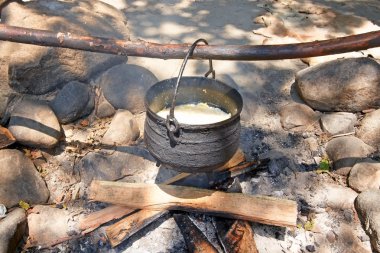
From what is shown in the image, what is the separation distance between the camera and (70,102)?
448 cm

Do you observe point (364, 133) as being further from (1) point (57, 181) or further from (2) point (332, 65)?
(1) point (57, 181)

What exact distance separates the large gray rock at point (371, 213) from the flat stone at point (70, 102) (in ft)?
11.5

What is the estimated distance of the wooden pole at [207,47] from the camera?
247cm

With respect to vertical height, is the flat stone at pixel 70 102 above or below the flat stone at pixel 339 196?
above

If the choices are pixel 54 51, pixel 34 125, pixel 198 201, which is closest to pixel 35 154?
pixel 34 125

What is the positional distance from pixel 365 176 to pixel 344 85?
1.29 metres

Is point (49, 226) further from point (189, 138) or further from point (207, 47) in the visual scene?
point (207, 47)

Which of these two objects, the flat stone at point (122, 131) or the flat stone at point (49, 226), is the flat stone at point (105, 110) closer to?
the flat stone at point (122, 131)

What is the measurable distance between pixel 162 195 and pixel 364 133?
2639 mm

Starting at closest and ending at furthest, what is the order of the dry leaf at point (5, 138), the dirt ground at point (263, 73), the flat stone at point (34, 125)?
1. the dirt ground at point (263, 73)
2. the dry leaf at point (5, 138)
3. the flat stone at point (34, 125)

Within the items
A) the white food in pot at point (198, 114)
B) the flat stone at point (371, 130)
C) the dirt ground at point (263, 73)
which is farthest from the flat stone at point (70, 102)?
the flat stone at point (371, 130)

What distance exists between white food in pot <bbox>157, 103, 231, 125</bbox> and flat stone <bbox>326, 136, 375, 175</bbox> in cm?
165

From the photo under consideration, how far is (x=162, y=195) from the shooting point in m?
3.49

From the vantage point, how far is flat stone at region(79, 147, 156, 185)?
3910mm
